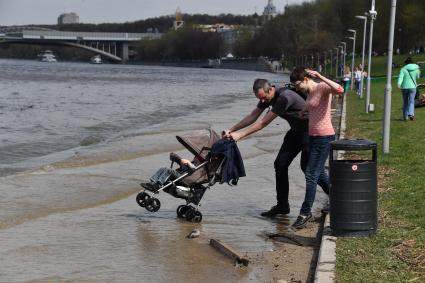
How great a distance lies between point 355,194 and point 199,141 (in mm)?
2317

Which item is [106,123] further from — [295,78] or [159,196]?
[295,78]

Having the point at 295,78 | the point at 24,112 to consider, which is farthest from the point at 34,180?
the point at 24,112

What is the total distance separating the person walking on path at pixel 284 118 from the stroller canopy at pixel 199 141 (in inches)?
14.0

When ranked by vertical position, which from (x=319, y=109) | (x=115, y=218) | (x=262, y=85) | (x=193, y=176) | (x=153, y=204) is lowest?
(x=115, y=218)

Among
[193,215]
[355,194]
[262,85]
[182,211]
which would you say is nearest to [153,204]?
[182,211]

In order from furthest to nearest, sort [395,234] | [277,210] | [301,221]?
[277,210] < [301,221] < [395,234]

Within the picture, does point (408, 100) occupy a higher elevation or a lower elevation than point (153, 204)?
higher

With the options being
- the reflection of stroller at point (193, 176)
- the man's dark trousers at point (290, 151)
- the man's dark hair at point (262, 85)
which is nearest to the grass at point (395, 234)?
the man's dark trousers at point (290, 151)

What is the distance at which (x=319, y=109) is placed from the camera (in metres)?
8.05

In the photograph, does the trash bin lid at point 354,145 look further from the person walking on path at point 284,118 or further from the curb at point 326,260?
the person walking on path at point 284,118

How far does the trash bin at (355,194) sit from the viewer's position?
7.26 meters

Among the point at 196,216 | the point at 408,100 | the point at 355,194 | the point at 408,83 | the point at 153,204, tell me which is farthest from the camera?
the point at 408,100

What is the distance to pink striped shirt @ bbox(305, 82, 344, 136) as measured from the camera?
7.98 m

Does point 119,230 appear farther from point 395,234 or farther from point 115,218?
point 395,234
